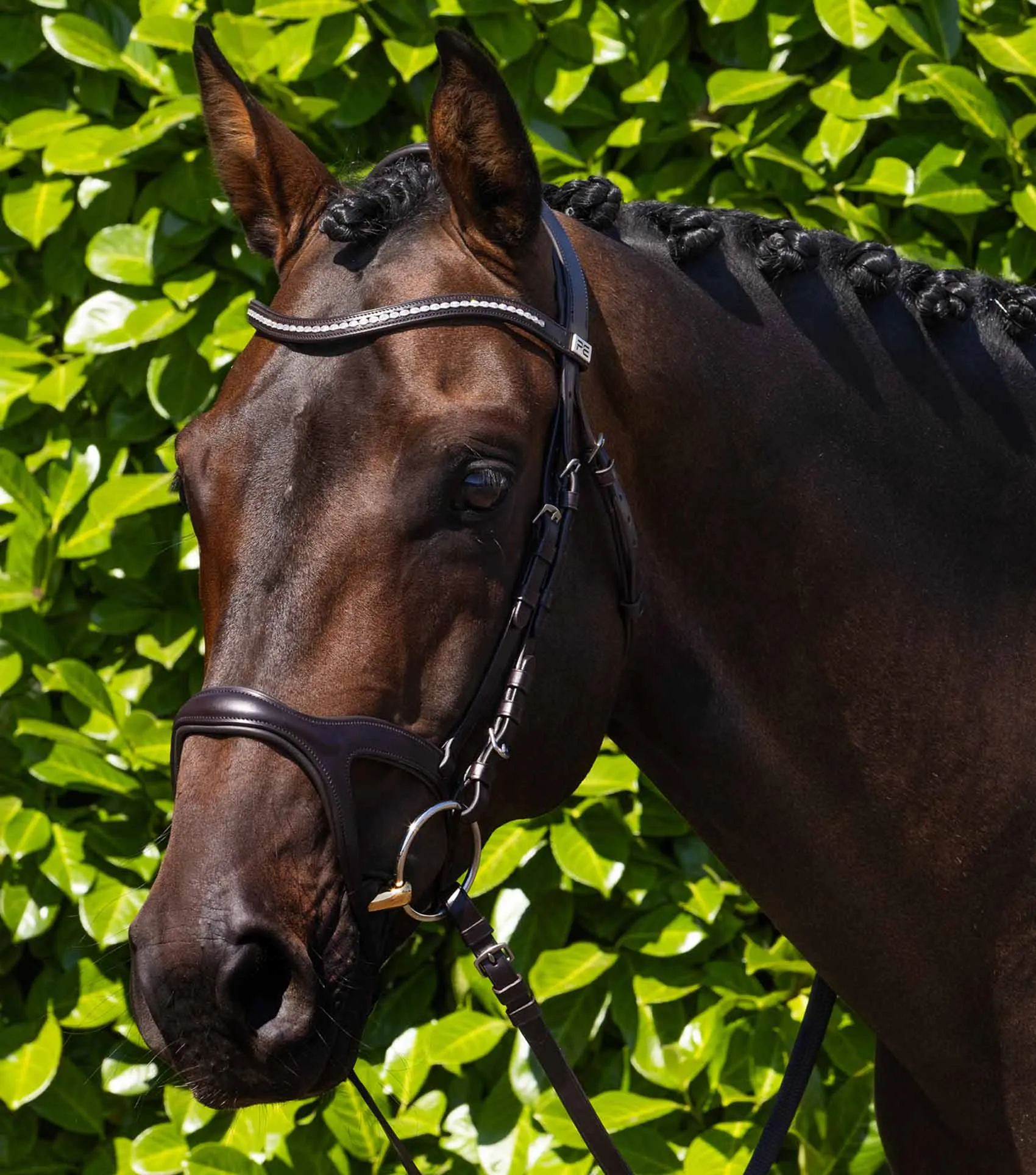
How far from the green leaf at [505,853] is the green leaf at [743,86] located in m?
1.50

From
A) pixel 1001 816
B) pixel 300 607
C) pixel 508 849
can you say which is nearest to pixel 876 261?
pixel 1001 816

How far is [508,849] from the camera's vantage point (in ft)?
8.57

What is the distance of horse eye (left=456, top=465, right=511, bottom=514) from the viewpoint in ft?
4.42

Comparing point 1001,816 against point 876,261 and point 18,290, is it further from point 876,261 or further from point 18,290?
point 18,290

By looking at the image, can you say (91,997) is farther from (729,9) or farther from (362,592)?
(729,9)

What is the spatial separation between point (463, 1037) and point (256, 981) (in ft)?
4.90

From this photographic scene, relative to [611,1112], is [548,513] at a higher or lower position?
higher

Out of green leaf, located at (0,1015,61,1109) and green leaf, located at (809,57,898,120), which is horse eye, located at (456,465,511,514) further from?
green leaf, located at (0,1015,61,1109)

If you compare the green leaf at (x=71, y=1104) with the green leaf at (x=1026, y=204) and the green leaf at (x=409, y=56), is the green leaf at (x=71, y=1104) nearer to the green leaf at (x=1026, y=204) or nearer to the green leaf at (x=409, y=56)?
the green leaf at (x=409, y=56)

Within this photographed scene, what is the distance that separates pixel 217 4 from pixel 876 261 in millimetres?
1817

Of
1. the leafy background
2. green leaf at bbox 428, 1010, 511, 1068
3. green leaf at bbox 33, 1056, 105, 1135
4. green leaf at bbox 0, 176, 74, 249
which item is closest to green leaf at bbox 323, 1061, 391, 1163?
the leafy background

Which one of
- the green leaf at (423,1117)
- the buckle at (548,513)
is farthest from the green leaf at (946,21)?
the green leaf at (423,1117)

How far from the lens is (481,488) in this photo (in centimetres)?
135

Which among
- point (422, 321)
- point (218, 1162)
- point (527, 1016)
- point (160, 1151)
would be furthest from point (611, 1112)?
point (422, 321)
